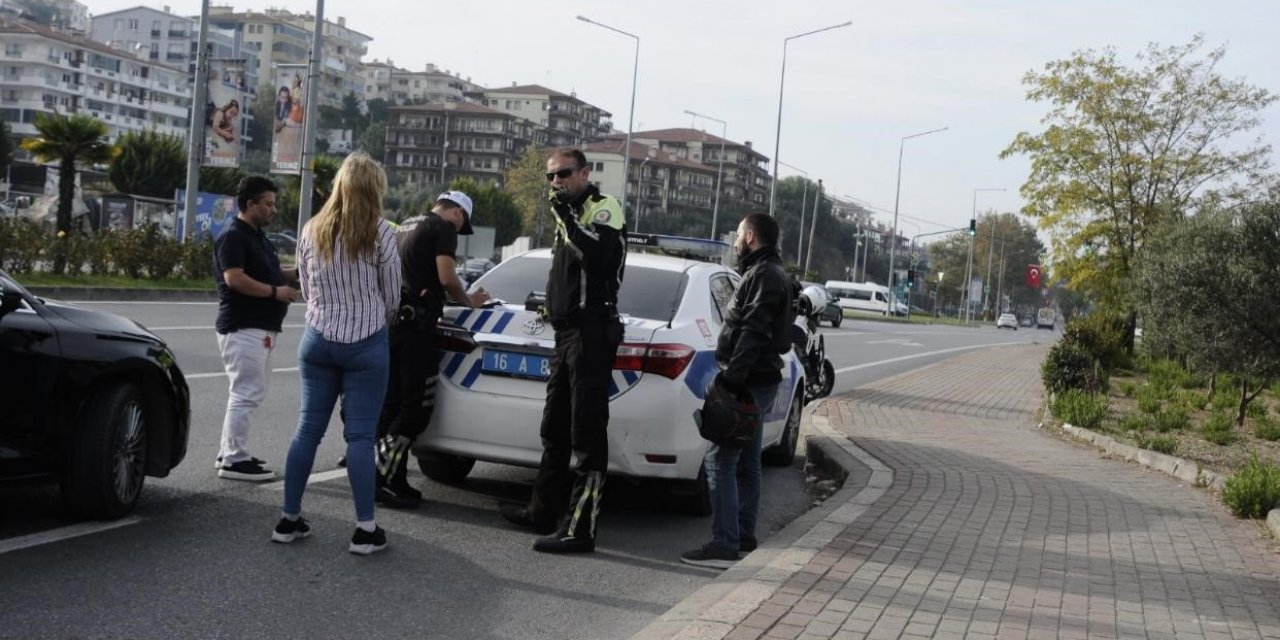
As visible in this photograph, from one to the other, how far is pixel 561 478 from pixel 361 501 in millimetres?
1088

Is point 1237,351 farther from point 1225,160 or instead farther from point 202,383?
point 1225,160

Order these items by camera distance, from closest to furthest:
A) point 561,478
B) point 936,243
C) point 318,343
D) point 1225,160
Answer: point 318,343
point 561,478
point 1225,160
point 936,243

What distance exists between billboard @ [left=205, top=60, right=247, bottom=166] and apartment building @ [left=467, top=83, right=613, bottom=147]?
440 feet

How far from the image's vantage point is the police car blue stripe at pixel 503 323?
7137 millimetres

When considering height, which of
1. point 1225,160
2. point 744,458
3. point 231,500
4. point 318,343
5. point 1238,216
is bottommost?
point 231,500

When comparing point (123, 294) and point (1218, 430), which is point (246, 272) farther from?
point (123, 294)

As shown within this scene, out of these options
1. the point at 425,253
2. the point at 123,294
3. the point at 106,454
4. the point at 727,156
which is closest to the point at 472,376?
the point at 425,253

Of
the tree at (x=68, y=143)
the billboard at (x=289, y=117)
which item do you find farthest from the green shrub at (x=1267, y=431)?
the tree at (x=68, y=143)

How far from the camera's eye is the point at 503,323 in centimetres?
715

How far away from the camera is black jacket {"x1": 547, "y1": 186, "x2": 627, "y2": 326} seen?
20.7 feet

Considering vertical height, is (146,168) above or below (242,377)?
above

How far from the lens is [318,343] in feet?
19.5

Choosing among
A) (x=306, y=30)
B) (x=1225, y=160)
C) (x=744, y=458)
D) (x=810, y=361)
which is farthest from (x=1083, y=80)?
(x=306, y=30)

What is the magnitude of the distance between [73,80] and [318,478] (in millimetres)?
140086
